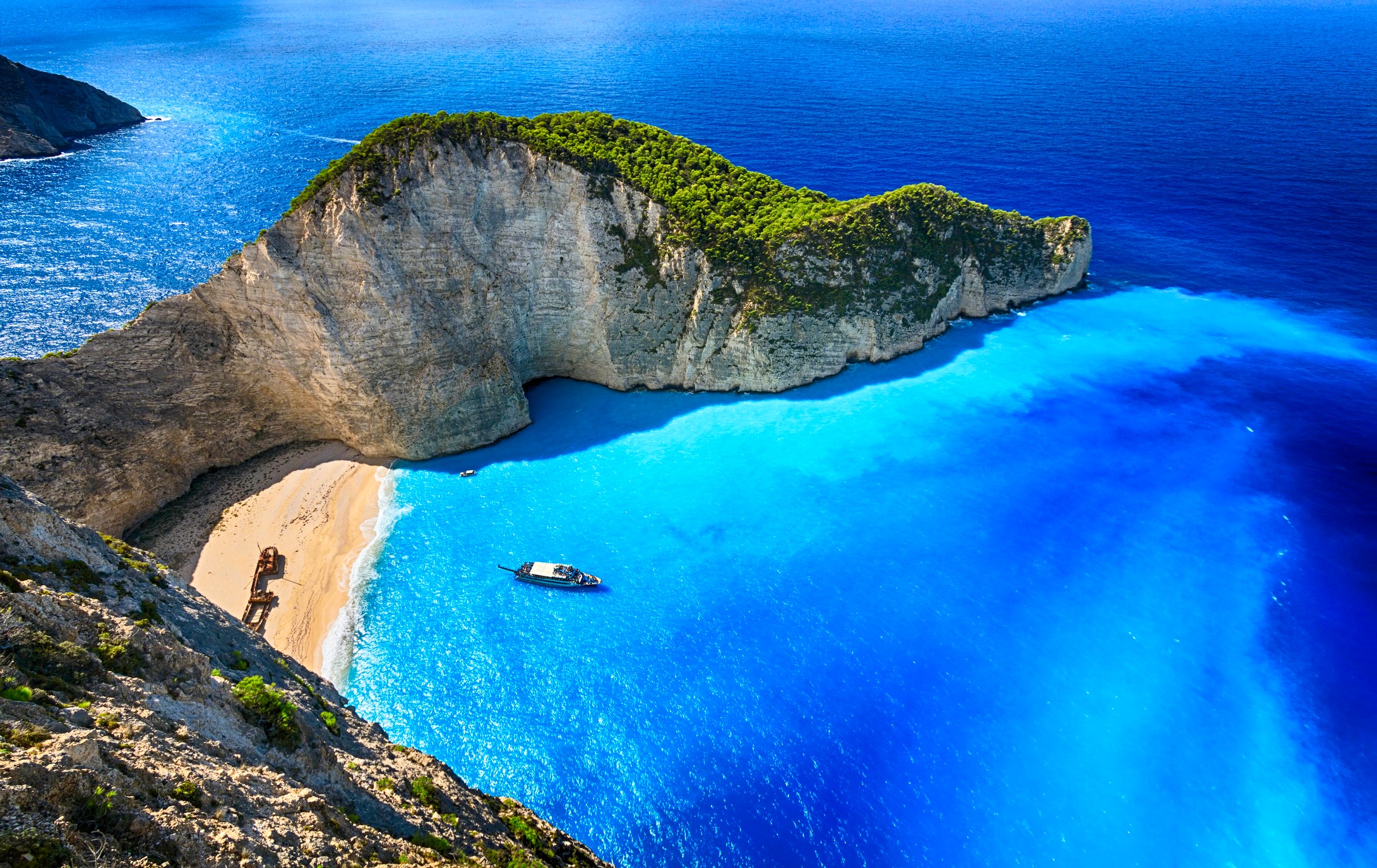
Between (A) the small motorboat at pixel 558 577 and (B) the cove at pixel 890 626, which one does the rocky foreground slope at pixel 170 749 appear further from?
(A) the small motorboat at pixel 558 577

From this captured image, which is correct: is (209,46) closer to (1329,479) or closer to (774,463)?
(774,463)

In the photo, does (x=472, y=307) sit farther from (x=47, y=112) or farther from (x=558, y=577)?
(x=47, y=112)

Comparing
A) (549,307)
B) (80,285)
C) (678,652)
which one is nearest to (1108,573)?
(678,652)

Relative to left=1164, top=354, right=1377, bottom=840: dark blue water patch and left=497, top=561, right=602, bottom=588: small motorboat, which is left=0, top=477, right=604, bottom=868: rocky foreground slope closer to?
left=497, top=561, right=602, bottom=588: small motorboat

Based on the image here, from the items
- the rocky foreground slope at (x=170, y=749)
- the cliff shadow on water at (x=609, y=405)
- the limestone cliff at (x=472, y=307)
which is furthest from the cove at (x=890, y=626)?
the rocky foreground slope at (x=170, y=749)

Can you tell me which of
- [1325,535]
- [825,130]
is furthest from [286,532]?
[825,130]

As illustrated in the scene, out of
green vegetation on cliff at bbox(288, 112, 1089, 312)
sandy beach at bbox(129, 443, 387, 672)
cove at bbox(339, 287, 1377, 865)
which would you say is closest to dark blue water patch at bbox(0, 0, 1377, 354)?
sandy beach at bbox(129, 443, 387, 672)
